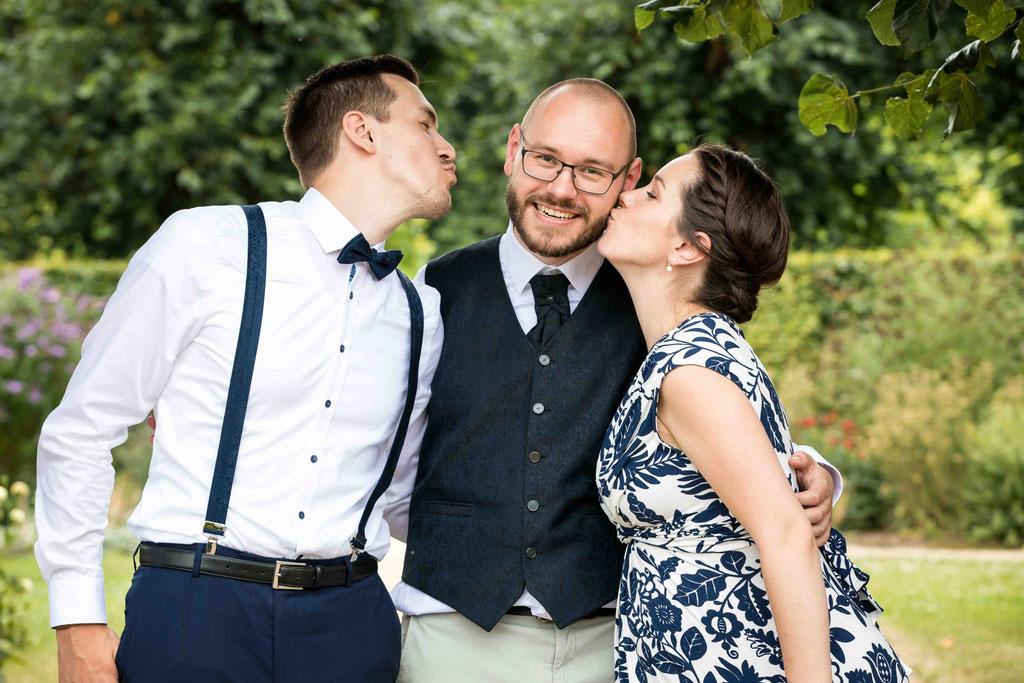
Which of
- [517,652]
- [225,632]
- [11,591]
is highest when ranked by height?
[225,632]

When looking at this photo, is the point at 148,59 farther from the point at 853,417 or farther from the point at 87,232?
the point at 853,417

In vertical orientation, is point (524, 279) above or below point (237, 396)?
above

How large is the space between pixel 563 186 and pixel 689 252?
15.2 inches

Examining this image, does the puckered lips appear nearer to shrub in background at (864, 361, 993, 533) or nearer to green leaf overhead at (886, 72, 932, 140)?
green leaf overhead at (886, 72, 932, 140)

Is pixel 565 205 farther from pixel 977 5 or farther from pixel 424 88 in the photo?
pixel 424 88

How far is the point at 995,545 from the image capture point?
6.88m

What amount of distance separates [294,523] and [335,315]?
1.35 feet

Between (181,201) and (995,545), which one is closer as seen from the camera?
(995,545)

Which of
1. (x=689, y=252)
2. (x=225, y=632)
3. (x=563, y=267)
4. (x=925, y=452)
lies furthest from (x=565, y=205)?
(x=925, y=452)

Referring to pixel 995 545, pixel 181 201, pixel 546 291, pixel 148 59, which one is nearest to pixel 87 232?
pixel 181 201

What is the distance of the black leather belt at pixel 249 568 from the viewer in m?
1.86

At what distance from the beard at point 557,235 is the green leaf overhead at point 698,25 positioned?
0.44 metres

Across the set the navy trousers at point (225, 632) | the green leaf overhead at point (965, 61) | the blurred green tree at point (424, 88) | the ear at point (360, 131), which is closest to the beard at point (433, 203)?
the ear at point (360, 131)

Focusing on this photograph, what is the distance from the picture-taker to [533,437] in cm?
222
